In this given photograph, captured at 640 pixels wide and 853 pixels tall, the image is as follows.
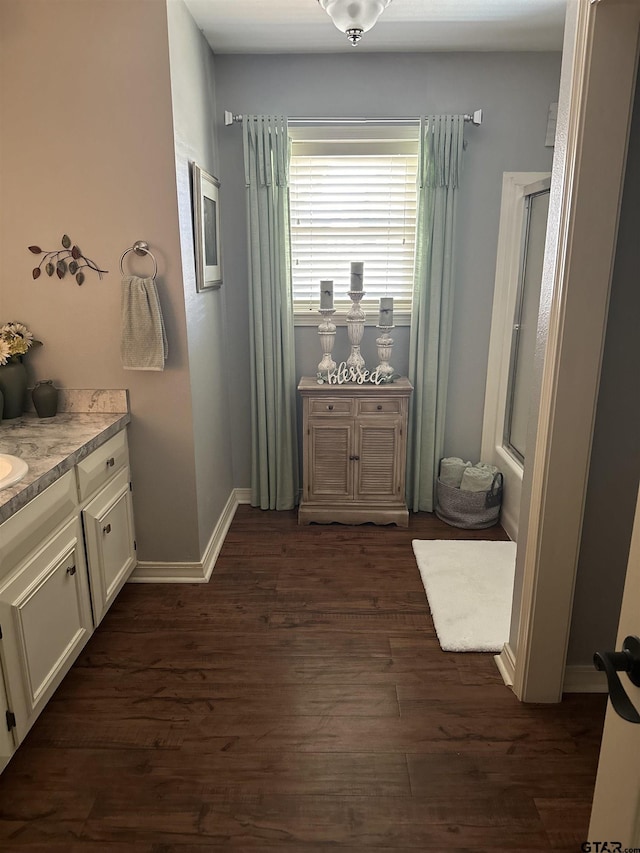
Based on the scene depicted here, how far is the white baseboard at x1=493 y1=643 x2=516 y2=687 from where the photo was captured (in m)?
2.28

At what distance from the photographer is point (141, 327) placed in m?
2.64

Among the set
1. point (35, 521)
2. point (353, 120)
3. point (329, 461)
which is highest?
point (353, 120)

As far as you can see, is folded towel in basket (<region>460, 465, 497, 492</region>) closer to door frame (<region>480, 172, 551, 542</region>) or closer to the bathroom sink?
door frame (<region>480, 172, 551, 542</region>)

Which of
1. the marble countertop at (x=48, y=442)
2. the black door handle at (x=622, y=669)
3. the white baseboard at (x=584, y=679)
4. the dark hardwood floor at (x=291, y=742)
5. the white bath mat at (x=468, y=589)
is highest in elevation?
the black door handle at (x=622, y=669)

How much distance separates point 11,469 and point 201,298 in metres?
1.37

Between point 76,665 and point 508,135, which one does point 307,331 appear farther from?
point 76,665

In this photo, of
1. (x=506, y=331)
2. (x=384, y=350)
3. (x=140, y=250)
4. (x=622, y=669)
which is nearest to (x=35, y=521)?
(x=140, y=250)

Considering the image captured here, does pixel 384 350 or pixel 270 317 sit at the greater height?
pixel 270 317

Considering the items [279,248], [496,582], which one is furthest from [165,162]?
[496,582]

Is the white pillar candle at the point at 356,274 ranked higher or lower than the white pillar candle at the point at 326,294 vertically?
higher

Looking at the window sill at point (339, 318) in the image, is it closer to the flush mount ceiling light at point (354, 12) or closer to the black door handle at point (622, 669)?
the flush mount ceiling light at point (354, 12)

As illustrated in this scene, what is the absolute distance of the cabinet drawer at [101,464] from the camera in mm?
2318

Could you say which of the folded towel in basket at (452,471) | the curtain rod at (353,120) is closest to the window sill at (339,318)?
the folded towel in basket at (452,471)

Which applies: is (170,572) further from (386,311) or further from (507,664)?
(386,311)
